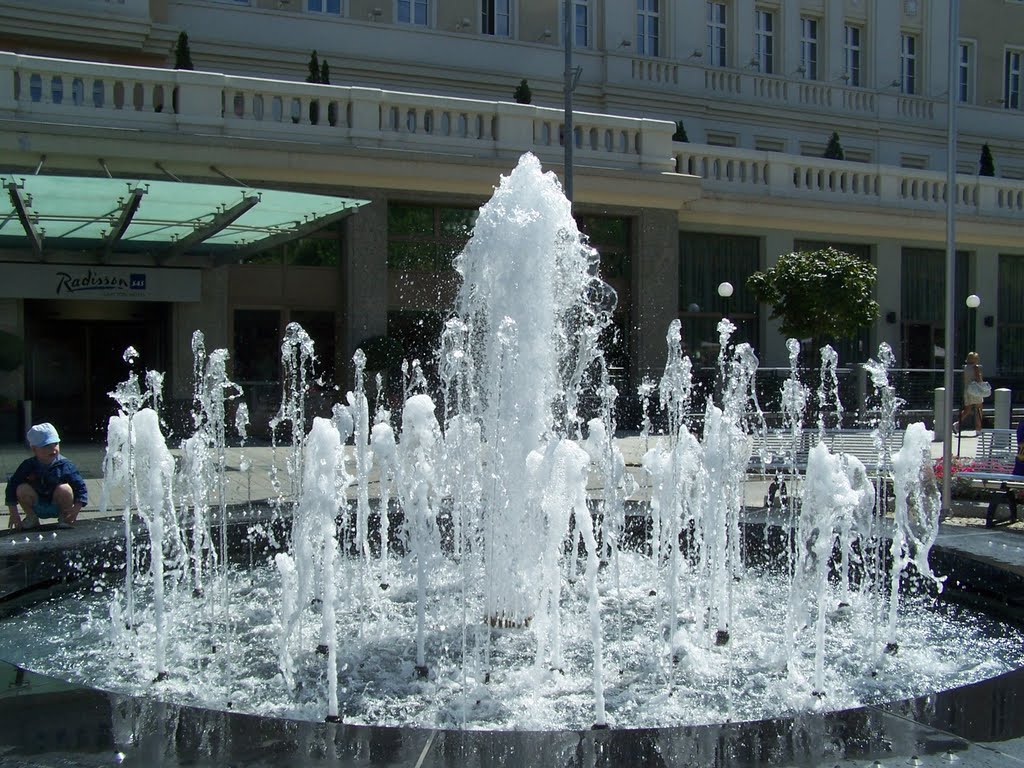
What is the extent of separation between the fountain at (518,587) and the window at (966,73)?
84.0 ft

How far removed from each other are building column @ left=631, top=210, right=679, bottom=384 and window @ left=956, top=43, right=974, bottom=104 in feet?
47.2

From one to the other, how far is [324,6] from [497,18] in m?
4.18

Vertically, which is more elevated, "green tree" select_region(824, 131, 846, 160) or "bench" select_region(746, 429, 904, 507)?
"green tree" select_region(824, 131, 846, 160)

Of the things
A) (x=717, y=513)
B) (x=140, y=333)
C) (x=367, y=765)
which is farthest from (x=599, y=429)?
(x=140, y=333)

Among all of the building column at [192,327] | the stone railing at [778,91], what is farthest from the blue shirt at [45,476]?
the stone railing at [778,91]

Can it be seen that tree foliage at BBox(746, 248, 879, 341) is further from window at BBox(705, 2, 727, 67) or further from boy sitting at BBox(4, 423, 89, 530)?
boy sitting at BBox(4, 423, 89, 530)

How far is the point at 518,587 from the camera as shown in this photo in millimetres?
6219

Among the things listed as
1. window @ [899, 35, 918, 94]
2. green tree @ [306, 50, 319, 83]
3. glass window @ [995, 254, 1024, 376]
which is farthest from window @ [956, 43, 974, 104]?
green tree @ [306, 50, 319, 83]

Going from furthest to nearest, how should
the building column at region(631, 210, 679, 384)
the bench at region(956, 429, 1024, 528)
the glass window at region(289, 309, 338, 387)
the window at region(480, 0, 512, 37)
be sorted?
the window at region(480, 0, 512, 37)
the building column at region(631, 210, 679, 384)
the glass window at region(289, 309, 338, 387)
the bench at region(956, 429, 1024, 528)

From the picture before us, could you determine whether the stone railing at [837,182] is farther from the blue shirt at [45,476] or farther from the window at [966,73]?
the blue shirt at [45,476]

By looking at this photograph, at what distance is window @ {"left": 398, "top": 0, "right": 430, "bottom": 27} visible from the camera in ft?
76.7

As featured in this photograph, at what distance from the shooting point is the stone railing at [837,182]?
22281mm

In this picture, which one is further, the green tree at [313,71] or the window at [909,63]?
the window at [909,63]

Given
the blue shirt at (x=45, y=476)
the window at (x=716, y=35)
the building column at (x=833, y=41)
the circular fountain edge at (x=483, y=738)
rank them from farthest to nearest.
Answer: the building column at (x=833, y=41)
the window at (x=716, y=35)
the blue shirt at (x=45, y=476)
the circular fountain edge at (x=483, y=738)
